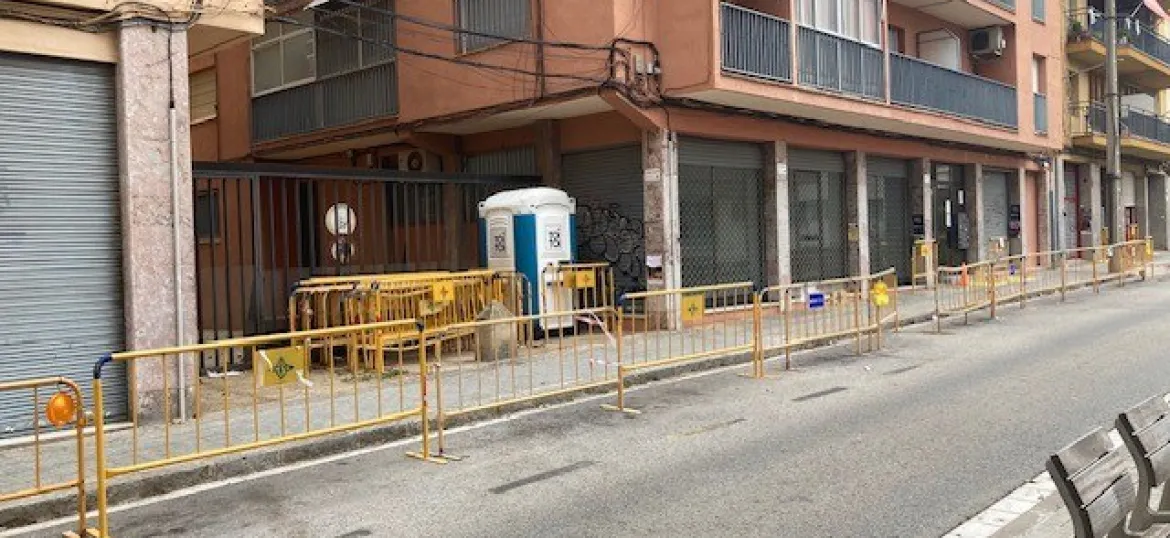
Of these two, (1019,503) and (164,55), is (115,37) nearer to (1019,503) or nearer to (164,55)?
(164,55)

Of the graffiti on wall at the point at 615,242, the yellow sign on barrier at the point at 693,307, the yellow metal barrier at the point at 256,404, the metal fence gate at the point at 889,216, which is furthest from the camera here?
the metal fence gate at the point at 889,216

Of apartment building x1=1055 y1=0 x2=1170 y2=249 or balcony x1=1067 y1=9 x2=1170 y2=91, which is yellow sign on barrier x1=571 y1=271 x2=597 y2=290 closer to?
apartment building x1=1055 y1=0 x2=1170 y2=249

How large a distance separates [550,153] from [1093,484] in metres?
13.9

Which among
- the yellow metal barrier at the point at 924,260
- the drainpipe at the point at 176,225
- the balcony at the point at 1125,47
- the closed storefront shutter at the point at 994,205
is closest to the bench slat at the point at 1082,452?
the drainpipe at the point at 176,225

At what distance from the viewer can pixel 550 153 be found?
16.9 m

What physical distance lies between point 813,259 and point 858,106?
3418 mm

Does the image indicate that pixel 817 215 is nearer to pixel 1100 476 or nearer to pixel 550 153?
pixel 550 153

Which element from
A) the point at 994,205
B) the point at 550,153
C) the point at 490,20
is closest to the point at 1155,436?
the point at 550,153

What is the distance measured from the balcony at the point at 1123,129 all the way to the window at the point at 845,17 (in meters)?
15.4

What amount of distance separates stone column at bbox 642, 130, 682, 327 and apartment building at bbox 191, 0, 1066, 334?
3 cm

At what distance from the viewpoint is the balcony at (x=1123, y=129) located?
100 ft

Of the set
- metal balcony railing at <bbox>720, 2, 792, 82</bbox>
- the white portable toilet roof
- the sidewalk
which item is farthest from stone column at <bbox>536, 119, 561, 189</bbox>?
the sidewalk

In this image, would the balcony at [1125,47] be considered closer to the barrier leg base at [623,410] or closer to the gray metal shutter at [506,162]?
the gray metal shutter at [506,162]

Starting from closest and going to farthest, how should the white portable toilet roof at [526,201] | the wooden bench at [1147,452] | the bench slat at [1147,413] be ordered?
the wooden bench at [1147,452], the bench slat at [1147,413], the white portable toilet roof at [526,201]
